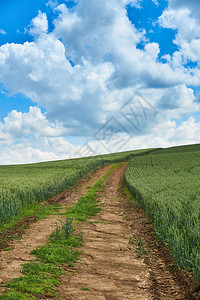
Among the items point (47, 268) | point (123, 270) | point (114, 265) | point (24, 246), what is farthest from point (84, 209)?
point (47, 268)

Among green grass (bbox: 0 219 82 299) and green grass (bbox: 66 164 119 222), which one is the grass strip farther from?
green grass (bbox: 66 164 119 222)

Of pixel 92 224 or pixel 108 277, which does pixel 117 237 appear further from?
pixel 108 277

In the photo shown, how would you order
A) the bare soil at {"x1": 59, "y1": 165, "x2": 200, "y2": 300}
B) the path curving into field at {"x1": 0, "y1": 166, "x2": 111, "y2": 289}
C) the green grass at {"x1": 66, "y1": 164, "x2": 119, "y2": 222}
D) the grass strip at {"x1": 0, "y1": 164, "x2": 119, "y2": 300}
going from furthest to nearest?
the green grass at {"x1": 66, "y1": 164, "x2": 119, "y2": 222} → the path curving into field at {"x1": 0, "y1": 166, "x2": 111, "y2": 289} → the bare soil at {"x1": 59, "y1": 165, "x2": 200, "y2": 300} → the grass strip at {"x1": 0, "y1": 164, "x2": 119, "y2": 300}

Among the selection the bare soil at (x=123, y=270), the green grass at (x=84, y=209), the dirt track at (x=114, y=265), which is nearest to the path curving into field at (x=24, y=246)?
the dirt track at (x=114, y=265)

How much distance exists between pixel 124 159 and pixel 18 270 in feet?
173

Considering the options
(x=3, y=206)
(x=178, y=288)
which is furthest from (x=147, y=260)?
(x=3, y=206)

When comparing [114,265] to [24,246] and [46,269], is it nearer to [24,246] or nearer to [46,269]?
[46,269]

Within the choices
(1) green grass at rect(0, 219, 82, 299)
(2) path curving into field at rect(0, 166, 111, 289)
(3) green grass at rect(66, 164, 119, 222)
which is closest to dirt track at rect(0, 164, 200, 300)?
(2) path curving into field at rect(0, 166, 111, 289)

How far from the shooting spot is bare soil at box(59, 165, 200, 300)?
5.59 meters

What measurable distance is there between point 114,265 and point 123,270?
403 millimetres

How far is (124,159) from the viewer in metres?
58.5

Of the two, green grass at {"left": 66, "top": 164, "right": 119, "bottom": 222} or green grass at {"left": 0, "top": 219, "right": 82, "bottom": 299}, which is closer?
green grass at {"left": 0, "top": 219, "right": 82, "bottom": 299}

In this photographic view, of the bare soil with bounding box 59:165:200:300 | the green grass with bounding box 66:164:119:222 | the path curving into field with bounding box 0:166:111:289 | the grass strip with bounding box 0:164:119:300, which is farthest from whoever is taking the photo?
the green grass with bounding box 66:164:119:222

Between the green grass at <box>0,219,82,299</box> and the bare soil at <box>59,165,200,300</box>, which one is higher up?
the green grass at <box>0,219,82,299</box>
